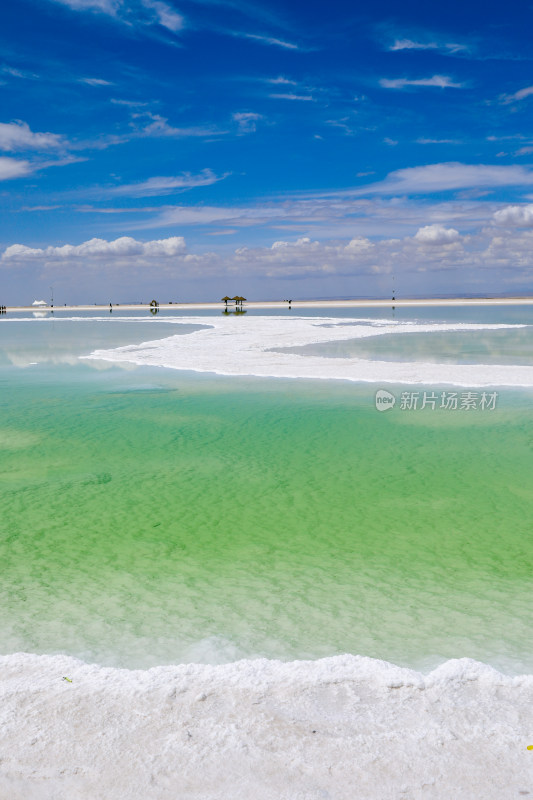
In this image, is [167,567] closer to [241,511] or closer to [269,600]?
A: [269,600]

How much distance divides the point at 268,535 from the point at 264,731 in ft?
10.8

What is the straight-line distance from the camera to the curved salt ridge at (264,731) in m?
3.03

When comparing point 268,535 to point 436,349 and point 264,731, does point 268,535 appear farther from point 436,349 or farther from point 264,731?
point 436,349

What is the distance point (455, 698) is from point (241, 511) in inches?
156

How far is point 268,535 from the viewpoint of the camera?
6.69 metres

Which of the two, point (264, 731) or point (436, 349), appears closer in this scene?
point (264, 731)

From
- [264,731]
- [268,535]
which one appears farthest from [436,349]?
[264,731]

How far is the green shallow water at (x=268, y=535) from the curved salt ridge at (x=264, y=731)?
349 millimetres

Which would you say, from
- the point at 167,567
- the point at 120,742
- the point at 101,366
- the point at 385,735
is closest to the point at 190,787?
the point at 120,742

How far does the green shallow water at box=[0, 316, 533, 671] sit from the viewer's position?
15.2ft

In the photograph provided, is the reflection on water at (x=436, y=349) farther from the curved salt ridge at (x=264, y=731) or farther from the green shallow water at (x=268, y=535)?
the curved salt ridge at (x=264, y=731)

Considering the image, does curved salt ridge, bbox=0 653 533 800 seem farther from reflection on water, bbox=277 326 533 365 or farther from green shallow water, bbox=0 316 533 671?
reflection on water, bbox=277 326 533 365

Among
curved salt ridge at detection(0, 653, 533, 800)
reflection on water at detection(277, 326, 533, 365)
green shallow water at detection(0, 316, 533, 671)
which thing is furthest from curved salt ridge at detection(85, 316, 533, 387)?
curved salt ridge at detection(0, 653, 533, 800)

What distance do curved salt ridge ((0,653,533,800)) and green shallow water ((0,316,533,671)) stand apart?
1.15ft
